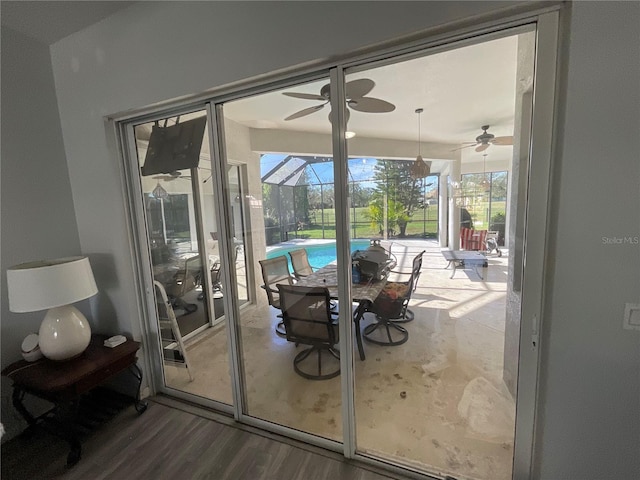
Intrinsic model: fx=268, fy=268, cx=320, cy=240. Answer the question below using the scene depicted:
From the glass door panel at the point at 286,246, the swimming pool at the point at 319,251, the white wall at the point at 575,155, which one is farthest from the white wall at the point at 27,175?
the swimming pool at the point at 319,251

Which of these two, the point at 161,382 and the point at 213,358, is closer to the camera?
the point at 161,382

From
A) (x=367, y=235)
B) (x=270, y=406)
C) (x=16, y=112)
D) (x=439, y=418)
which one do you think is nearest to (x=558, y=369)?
(x=439, y=418)

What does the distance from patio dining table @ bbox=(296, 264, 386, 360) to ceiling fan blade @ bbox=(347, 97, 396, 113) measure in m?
1.12

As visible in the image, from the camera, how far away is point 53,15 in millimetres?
1808

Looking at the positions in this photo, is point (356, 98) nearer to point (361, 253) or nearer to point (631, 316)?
point (361, 253)

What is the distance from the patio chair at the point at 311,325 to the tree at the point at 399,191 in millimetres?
810

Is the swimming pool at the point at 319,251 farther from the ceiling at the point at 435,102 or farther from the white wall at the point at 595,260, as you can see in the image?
the white wall at the point at 595,260

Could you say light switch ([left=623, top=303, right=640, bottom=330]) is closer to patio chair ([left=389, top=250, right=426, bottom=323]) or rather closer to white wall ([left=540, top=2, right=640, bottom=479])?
white wall ([left=540, top=2, right=640, bottom=479])

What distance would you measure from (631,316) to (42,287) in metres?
3.05

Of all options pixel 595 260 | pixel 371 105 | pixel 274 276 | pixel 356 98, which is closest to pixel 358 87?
pixel 356 98

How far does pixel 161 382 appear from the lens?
7.97 ft

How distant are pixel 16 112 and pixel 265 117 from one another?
5.90ft

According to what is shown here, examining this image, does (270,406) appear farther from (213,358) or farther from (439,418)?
(439,418)

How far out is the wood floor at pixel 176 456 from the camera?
65.6 inches
